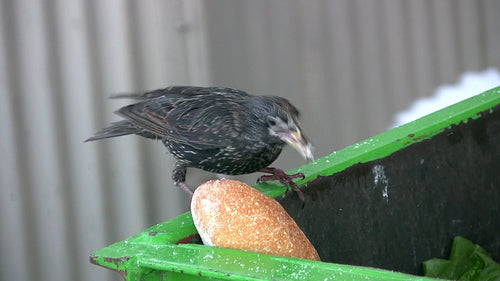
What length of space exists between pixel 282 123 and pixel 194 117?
1.07ft

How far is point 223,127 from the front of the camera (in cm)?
256

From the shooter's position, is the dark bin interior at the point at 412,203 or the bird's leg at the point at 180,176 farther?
the bird's leg at the point at 180,176

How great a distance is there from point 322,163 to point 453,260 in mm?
520

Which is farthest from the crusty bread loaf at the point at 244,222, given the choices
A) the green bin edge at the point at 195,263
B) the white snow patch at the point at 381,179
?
the white snow patch at the point at 381,179

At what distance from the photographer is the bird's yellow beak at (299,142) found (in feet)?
7.48

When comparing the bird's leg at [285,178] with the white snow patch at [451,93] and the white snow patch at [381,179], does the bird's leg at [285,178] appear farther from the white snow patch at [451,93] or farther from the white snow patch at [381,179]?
the white snow patch at [451,93]

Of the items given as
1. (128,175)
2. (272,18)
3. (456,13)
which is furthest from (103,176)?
(456,13)

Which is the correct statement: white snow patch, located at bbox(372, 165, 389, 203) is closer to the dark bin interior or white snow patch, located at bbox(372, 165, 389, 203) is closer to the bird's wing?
the dark bin interior

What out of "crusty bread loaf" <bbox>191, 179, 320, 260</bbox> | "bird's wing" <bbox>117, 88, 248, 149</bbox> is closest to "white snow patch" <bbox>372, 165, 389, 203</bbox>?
"bird's wing" <bbox>117, 88, 248, 149</bbox>

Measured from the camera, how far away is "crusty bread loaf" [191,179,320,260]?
1828 mm

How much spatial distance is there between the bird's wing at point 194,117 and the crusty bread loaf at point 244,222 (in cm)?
61

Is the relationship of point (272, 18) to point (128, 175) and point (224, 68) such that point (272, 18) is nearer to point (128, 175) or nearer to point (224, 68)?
point (224, 68)

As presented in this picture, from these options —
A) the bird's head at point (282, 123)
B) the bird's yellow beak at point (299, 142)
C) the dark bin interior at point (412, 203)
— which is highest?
the bird's head at point (282, 123)

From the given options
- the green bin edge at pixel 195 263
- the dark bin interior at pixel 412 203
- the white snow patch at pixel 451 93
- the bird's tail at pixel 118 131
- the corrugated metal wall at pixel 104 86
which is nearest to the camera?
the green bin edge at pixel 195 263
